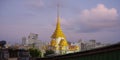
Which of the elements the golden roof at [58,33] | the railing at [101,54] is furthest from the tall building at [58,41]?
the railing at [101,54]

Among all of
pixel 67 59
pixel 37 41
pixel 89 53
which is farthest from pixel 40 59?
pixel 37 41

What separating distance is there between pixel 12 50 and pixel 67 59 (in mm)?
4918

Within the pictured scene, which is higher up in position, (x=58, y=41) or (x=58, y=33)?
(x=58, y=33)

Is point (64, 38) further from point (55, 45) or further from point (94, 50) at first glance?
point (94, 50)

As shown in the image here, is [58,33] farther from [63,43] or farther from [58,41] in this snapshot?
[63,43]

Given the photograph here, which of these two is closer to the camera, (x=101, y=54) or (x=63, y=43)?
(x=101, y=54)

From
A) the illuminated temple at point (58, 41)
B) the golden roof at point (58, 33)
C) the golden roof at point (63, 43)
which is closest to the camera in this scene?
the golden roof at point (63, 43)

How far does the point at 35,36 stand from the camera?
329ft

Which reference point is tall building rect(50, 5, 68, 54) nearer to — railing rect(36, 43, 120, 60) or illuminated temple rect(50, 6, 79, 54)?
illuminated temple rect(50, 6, 79, 54)

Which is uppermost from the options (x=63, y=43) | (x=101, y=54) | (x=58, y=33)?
(x=58, y=33)

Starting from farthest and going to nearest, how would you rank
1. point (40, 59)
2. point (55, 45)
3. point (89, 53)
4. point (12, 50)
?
1. point (55, 45)
2. point (12, 50)
3. point (40, 59)
4. point (89, 53)

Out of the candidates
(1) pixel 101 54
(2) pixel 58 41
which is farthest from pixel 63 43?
(1) pixel 101 54

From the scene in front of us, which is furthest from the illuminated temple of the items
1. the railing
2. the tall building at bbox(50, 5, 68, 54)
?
the railing

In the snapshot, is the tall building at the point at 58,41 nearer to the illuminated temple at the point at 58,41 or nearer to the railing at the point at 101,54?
the illuminated temple at the point at 58,41
